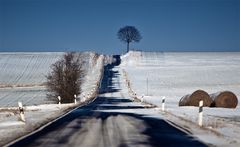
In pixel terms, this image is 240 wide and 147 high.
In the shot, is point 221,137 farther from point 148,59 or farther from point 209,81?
point 148,59

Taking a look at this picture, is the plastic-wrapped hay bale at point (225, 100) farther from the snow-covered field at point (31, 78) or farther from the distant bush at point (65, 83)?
the distant bush at point (65, 83)

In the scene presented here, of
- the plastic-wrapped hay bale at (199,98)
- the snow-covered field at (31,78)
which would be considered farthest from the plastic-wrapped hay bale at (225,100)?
the snow-covered field at (31,78)

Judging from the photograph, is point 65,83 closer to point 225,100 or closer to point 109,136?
point 225,100

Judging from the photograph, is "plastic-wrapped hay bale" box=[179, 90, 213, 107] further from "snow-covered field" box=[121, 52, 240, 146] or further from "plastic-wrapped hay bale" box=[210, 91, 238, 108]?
"snow-covered field" box=[121, 52, 240, 146]

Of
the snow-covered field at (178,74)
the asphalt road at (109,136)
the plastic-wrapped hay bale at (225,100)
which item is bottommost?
the asphalt road at (109,136)

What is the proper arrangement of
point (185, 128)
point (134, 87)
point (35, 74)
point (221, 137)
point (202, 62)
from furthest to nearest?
point (202, 62) < point (35, 74) < point (134, 87) < point (185, 128) < point (221, 137)

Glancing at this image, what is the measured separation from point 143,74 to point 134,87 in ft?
66.8

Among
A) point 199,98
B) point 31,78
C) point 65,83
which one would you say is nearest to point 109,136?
point 199,98

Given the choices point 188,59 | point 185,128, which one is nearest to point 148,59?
point 188,59

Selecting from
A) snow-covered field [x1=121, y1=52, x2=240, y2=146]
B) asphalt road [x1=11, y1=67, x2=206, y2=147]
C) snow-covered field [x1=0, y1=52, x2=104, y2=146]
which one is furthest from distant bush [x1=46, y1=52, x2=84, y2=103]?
asphalt road [x1=11, y1=67, x2=206, y2=147]

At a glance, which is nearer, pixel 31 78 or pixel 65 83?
pixel 65 83

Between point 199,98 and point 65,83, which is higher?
point 65,83

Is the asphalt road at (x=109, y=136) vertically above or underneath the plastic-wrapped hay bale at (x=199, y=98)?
underneath

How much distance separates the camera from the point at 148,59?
134750 mm
